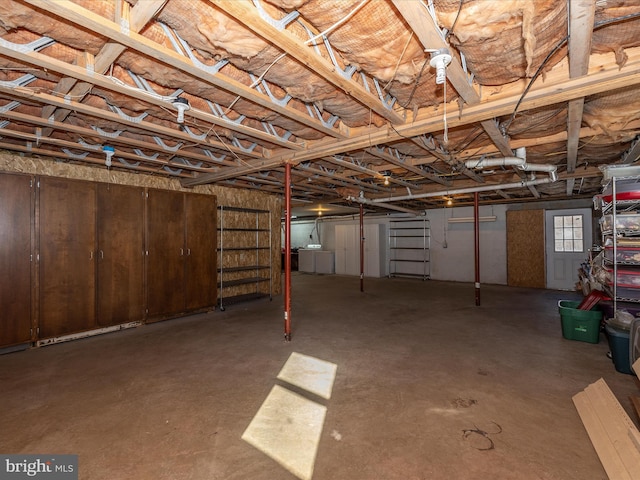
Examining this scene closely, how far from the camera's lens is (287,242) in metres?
4.21

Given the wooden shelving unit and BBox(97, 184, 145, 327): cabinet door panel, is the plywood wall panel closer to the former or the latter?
the wooden shelving unit

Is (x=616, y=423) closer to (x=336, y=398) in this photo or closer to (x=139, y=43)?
(x=336, y=398)

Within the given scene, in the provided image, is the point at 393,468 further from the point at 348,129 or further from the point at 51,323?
the point at 51,323

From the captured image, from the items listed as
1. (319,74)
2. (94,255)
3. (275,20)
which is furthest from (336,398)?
(94,255)

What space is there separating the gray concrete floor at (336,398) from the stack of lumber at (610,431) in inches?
2.5

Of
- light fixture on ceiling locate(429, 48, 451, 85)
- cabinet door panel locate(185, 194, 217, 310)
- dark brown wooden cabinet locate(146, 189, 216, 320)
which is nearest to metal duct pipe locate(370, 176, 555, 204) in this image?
cabinet door panel locate(185, 194, 217, 310)

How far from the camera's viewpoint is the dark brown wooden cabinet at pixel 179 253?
185 inches

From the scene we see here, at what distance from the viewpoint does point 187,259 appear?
5109 millimetres

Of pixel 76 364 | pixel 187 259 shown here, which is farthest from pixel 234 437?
pixel 187 259

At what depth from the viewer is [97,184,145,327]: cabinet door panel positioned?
165 inches

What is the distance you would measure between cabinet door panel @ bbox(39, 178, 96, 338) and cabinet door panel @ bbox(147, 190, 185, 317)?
2.43ft

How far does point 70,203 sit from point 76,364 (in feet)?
6.74

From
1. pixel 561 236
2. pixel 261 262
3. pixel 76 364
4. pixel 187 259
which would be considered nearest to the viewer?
pixel 76 364

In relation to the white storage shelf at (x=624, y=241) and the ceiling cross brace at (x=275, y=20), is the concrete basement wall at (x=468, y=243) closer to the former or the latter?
the white storage shelf at (x=624, y=241)
